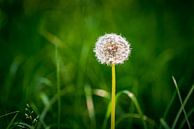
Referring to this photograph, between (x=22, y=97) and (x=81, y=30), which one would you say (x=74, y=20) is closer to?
(x=81, y=30)

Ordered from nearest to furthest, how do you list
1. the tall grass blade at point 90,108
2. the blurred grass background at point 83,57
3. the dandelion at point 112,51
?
the dandelion at point 112,51
the tall grass blade at point 90,108
the blurred grass background at point 83,57

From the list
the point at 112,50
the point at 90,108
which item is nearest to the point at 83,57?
the point at 90,108

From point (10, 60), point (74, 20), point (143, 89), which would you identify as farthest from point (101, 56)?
point (74, 20)

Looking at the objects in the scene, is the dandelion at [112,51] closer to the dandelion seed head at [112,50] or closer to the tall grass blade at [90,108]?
the dandelion seed head at [112,50]

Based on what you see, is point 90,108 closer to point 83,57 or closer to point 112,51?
point 83,57

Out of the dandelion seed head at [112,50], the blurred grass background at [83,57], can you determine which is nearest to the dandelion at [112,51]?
the dandelion seed head at [112,50]
